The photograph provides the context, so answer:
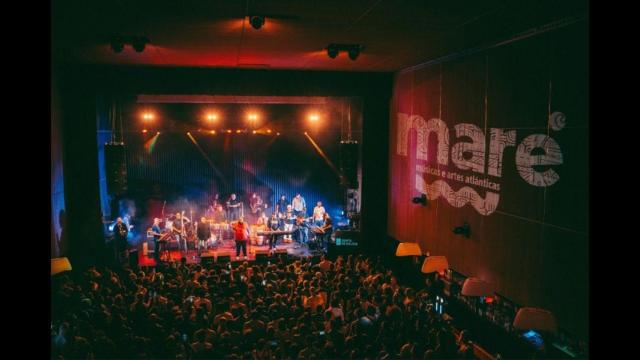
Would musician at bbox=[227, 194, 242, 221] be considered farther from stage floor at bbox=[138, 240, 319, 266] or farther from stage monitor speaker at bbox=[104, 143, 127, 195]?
stage monitor speaker at bbox=[104, 143, 127, 195]

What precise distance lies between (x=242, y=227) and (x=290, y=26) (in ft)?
23.3

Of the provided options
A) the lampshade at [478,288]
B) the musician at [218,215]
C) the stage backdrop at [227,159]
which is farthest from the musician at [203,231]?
the lampshade at [478,288]

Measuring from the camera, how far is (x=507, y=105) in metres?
7.46

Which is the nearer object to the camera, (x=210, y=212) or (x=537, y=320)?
(x=537, y=320)

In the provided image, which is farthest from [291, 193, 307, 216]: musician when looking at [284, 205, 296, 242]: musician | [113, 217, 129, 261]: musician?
[113, 217, 129, 261]: musician

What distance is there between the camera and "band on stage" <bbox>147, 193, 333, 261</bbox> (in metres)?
13.1

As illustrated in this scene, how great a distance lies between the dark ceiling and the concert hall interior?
1.9 inches

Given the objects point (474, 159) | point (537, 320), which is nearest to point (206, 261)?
point (474, 159)

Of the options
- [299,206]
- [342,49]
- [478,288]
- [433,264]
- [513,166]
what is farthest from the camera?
[299,206]

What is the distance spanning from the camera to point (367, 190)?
512 inches

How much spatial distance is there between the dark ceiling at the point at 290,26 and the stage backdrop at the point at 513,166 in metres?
0.62

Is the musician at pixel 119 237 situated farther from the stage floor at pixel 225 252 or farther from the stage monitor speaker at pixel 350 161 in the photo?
the stage monitor speaker at pixel 350 161

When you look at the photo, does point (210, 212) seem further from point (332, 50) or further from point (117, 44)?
point (332, 50)
